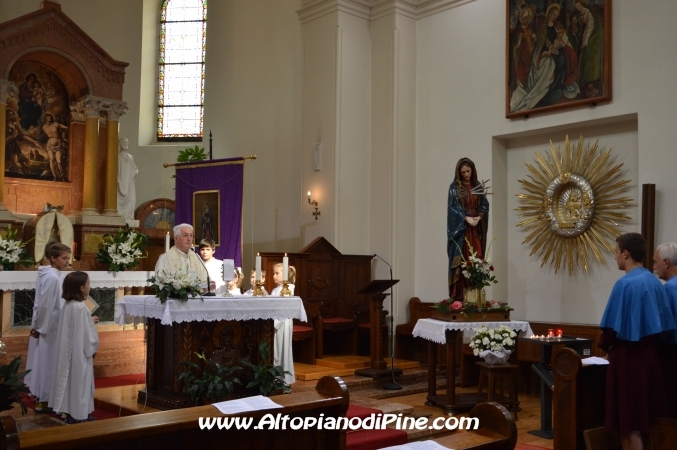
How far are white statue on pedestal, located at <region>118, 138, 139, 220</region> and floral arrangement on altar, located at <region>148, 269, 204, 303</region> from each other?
17.9ft

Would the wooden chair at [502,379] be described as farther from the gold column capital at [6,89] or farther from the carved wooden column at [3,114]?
the gold column capital at [6,89]

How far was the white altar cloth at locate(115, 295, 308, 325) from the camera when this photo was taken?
22.1 feet

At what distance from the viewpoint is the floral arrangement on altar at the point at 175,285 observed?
6.72 meters

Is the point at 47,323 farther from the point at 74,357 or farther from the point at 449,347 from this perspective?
the point at 449,347

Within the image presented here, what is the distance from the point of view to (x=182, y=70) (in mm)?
16016

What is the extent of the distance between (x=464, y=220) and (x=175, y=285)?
157 inches

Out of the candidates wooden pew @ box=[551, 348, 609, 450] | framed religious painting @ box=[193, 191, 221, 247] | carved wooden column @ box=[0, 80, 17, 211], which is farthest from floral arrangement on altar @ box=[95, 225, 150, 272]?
wooden pew @ box=[551, 348, 609, 450]

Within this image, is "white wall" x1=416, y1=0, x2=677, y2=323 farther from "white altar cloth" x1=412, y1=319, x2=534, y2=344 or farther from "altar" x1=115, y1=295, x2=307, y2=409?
"altar" x1=115, y1=295, x2=307, y2=409

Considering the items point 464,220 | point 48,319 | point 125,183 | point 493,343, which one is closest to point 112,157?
point 125,183

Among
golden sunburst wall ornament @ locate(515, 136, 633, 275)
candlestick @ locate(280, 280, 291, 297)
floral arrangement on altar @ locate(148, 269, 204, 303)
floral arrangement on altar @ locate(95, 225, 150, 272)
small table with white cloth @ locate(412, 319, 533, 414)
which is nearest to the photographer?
floral arrangement on altar @ locate(148, 269, 204, 303)

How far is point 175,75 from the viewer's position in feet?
52.6

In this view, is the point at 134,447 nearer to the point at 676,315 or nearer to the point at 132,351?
the point at 676,315

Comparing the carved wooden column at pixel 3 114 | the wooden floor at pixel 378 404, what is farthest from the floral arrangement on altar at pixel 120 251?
the wooden floor at pixel 378 404

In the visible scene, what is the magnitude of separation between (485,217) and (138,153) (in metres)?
9.00
